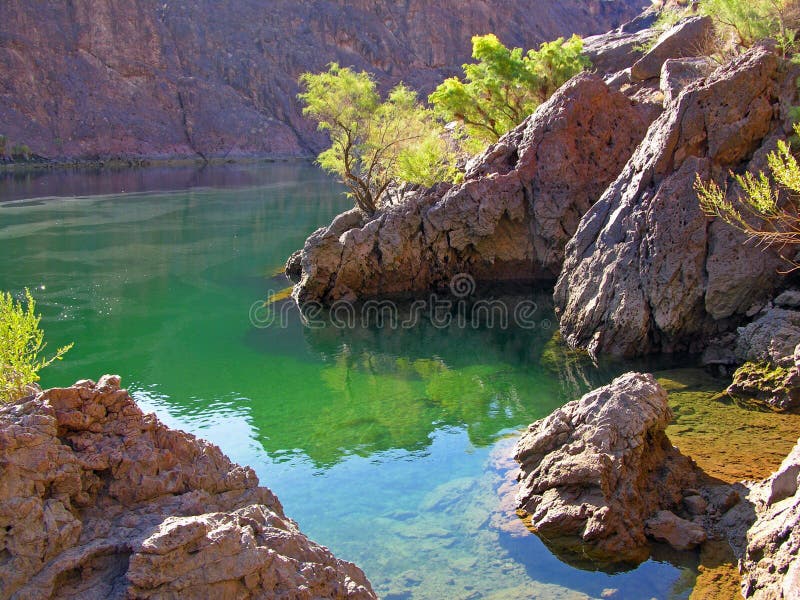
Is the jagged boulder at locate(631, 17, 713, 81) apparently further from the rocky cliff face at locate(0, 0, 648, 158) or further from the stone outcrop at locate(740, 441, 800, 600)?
the rocky cliff face at locate(0, 0, 648, 158)

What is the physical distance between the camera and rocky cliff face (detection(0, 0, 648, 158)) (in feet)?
288

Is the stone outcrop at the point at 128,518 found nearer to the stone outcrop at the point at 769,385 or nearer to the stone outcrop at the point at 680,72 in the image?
the stone outcrop at the point at 769,385

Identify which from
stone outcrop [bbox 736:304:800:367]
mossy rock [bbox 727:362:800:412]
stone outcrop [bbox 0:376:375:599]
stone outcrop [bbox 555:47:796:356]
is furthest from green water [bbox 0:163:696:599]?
stone outcrop [bbox 736:304:800:367]

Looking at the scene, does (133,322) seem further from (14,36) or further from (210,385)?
(14,36)

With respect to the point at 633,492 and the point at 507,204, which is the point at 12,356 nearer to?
the point at 633,492

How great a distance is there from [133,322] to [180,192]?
3921 cm

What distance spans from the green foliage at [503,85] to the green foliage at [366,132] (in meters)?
1.92

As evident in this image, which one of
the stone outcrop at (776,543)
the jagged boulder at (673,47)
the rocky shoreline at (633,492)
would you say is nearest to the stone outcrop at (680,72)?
the jagged boulder at (673,47)

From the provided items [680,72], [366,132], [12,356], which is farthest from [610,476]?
[366,132]

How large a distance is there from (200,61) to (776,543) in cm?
11147

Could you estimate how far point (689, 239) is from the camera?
54.6ft

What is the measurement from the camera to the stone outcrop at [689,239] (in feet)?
53.4

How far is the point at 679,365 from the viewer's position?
16.4 m

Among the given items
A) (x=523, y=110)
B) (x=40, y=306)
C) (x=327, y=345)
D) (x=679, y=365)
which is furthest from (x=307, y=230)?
(x=679, y=365)
